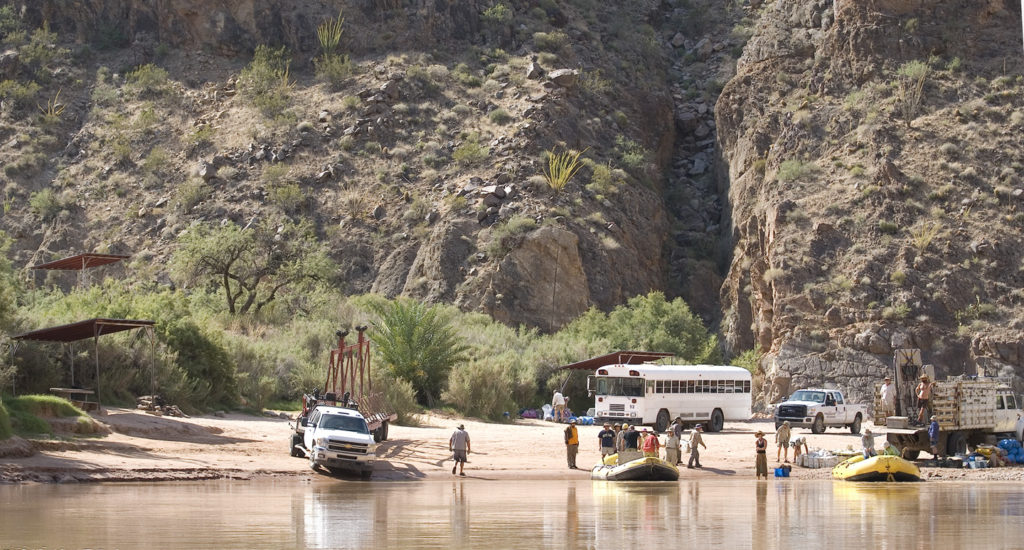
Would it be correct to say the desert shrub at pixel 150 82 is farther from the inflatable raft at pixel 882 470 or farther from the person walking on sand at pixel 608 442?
the inflatable raft at pixel 882 470

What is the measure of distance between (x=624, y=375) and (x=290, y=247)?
83.6 ft

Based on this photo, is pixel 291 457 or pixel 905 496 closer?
pixel 905 496

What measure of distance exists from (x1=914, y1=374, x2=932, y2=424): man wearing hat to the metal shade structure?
2156cm

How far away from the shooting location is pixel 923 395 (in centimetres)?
3428

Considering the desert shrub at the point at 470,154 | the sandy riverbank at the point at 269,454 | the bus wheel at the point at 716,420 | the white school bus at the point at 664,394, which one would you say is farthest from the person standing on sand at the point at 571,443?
the desert shrub at the point at 470,154

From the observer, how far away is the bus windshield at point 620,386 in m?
42.4

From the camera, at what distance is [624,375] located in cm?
4269

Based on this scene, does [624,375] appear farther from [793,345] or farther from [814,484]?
[793,345]

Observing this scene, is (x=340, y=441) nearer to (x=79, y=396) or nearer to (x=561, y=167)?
(x=79, y=396)

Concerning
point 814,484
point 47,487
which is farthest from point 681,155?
point 47,487

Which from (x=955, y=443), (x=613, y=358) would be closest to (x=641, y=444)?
(x=955, y=443)

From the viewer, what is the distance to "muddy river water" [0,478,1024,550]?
19.5 meters

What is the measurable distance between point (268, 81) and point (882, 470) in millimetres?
53127

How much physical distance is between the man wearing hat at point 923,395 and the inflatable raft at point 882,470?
268 centimetres
